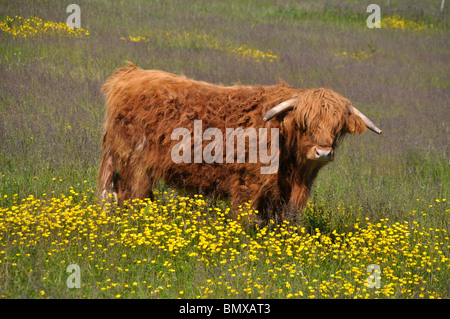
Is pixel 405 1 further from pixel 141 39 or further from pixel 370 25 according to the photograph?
pixel 141 39

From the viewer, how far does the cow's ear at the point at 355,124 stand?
4.59 m

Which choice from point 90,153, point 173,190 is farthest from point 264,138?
point 90,153

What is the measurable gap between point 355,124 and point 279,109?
749 mm

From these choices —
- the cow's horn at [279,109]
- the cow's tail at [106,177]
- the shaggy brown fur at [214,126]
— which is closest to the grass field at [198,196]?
the cow's tail at [106,177]

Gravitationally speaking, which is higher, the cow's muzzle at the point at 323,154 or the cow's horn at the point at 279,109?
the cow's horn at the point at 279,109

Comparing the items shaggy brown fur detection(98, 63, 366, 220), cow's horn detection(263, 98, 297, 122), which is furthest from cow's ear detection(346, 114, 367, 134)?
cow's horn detection(263, 98, 297, 122)

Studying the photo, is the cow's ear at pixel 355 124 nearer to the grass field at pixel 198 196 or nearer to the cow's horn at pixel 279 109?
the cow's horn at pixel 279 109

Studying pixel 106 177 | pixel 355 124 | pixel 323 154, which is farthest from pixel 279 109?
pixel 106 177

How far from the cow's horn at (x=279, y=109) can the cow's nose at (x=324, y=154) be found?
0.56 meters

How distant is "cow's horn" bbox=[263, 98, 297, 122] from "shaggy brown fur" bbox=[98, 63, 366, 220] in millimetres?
65

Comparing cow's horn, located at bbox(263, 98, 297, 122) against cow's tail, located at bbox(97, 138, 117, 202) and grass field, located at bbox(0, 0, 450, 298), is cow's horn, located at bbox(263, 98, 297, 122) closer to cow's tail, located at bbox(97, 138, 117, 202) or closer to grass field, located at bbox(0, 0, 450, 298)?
grass field, located at bbox(0, 0, 450, 298)

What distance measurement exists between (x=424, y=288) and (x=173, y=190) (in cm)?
266

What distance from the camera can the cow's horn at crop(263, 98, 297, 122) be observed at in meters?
4.54

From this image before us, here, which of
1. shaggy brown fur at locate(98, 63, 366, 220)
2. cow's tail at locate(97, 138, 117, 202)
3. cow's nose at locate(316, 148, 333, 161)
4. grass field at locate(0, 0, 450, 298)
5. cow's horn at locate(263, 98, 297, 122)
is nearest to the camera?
grass field at locate(0, 0, 450, 298)
